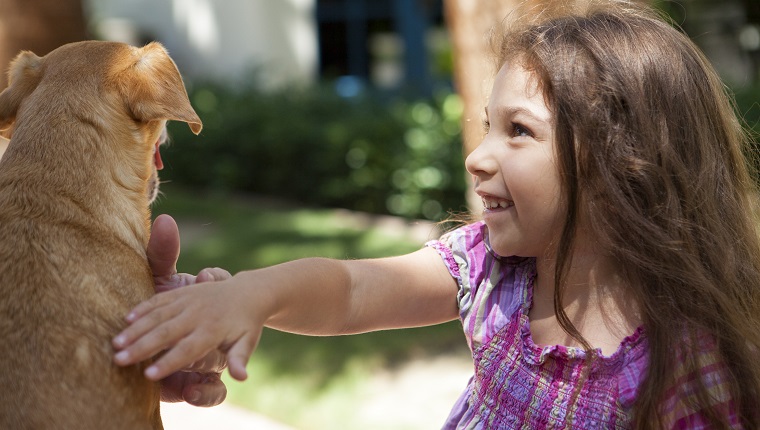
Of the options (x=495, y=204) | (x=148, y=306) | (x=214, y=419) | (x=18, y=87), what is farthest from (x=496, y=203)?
(x=214, y=419)

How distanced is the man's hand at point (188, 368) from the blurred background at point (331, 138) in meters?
1.34

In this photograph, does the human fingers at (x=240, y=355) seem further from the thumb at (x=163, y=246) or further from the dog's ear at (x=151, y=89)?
the dog's ear at (x=151, y=89)

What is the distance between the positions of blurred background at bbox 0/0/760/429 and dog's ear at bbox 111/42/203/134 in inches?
47.6

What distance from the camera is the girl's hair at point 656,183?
2148mm

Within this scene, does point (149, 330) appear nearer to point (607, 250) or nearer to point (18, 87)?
point (18, 87)

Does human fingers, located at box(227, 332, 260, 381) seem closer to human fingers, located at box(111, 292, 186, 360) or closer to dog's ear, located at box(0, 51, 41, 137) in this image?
human fingers, located at box(111, 292, 186, 360)

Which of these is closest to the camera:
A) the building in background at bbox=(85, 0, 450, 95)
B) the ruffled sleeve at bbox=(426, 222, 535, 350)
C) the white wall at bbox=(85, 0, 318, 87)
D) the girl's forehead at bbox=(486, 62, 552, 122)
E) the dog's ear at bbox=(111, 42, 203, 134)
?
the dog's ear at bbox=(111, 42, 203, 134)

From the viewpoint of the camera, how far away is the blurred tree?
7.55 meters

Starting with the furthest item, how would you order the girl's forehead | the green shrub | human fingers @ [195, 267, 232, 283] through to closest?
1. the green shrub
2. the girl's forehead
3. human fingers @ [195, 267, 232, 283]

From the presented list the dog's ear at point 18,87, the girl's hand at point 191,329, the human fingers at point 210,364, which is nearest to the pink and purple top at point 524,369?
the human fingers at point 210,364

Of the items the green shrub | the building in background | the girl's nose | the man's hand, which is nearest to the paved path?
the man's hand

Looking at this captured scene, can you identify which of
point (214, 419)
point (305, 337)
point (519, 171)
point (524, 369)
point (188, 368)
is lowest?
point (305, 337)

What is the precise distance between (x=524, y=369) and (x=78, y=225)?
1.15 meters

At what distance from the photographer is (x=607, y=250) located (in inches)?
88.4
